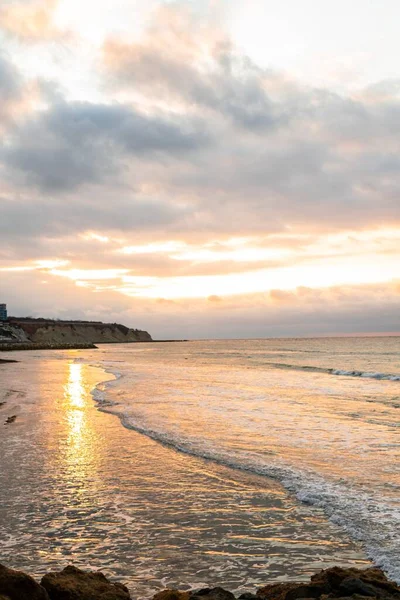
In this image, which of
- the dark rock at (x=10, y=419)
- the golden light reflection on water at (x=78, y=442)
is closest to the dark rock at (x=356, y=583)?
the golden light reflection on water at (x=78, y=442)

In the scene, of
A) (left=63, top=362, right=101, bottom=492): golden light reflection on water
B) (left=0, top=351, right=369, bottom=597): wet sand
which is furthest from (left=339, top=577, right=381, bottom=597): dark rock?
(left=63, top=362, right=101, bottom=492): golden light reflection on water

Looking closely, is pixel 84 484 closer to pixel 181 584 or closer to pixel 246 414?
pixel 181 584

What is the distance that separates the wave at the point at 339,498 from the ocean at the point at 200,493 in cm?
4

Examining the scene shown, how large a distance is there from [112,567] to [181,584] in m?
1.03

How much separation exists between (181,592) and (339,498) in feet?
17.3

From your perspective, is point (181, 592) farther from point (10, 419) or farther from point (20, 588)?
point (10, 419)

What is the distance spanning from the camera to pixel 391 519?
8766 mm

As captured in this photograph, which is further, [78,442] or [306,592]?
[78,442]

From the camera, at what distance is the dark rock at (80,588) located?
540 centimetres

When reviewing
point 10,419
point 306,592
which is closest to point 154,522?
point 306,592

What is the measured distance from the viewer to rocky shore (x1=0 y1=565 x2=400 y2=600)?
17.2 feet

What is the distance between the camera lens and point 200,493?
1027 cm

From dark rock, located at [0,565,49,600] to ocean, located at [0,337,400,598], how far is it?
1.33 metres

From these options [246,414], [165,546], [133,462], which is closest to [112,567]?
[165,546]
